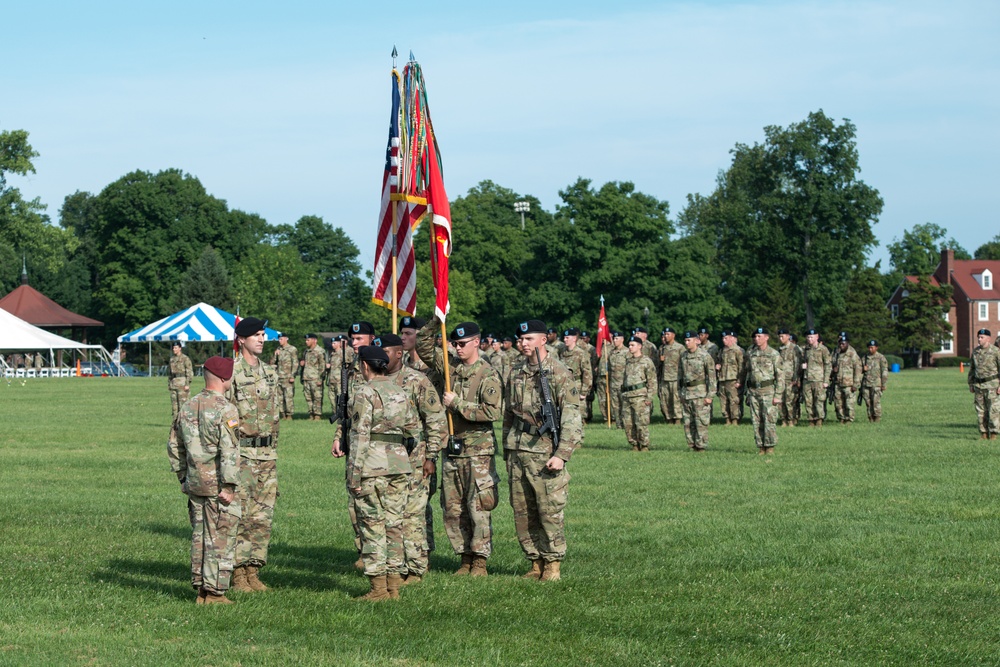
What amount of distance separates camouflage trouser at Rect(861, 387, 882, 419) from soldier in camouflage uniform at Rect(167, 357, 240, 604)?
24288 mm

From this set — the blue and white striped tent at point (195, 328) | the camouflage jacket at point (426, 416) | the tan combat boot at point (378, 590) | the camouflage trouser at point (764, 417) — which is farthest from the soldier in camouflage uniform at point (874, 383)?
the blue and white striped tent at point (195, 328)

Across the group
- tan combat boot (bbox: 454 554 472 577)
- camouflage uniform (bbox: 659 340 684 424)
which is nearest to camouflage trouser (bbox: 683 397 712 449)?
camouflage uniform (bbox: 659 340 684 424)

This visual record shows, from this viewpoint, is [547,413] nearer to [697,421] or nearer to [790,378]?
[697,421]

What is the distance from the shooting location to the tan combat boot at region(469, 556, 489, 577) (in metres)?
11.2

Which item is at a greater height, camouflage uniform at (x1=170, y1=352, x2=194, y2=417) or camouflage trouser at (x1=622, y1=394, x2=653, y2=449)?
camouflage uniform at (x1=170, y1=352, x2=194, y2=417)

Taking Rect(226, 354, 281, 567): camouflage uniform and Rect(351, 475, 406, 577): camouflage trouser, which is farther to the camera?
Rect(226, 354, 281, 567): camouflage uniform

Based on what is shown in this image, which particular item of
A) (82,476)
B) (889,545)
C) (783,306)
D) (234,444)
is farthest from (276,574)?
(783,306)

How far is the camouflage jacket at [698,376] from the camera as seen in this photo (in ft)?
76.9

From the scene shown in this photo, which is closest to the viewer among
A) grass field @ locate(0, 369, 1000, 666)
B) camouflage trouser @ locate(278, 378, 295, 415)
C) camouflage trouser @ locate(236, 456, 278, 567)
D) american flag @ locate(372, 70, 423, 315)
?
grass field @ locate(0, 369, 1000, 666)

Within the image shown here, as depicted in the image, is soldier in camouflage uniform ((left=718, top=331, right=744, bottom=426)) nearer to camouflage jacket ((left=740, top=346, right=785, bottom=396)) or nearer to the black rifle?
camouflage jacket ((left=740, top=346, right=785, bottom=396))

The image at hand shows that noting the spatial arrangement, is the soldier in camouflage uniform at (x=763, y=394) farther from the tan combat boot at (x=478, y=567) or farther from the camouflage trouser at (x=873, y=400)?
the tan combat boot at (x=478, y=567)

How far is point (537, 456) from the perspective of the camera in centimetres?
1096

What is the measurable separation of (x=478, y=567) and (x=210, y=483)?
266 cm

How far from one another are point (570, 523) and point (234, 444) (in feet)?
17.1
